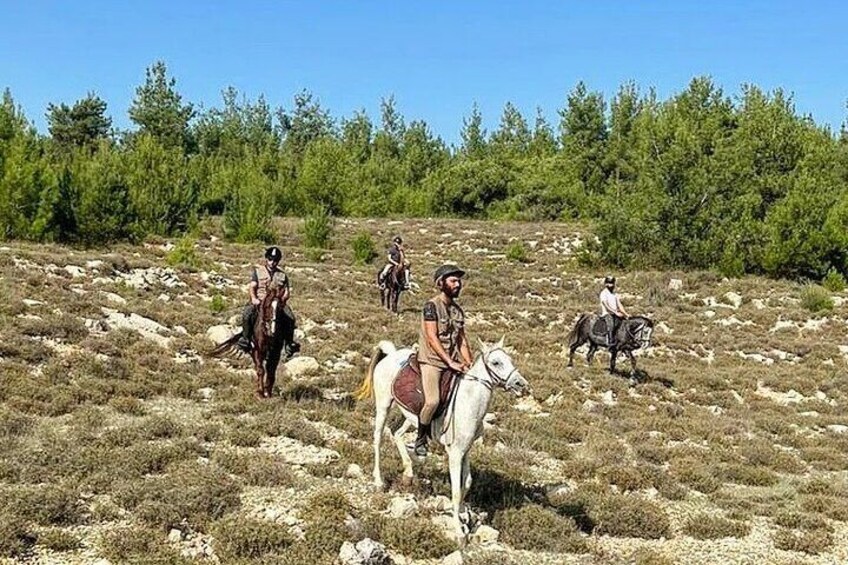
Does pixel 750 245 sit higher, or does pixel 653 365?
pixel 750 245

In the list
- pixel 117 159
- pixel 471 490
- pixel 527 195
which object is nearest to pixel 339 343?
pixel 471 490

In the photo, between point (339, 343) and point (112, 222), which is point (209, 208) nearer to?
point (112, 222)

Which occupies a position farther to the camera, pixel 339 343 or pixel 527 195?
pixel 527 195

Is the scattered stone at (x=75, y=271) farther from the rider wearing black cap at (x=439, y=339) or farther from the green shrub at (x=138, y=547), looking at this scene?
the rider wearing black cap at (x=439, y=339)

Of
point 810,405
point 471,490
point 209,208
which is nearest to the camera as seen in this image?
point 471,490

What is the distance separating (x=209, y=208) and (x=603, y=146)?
124 feet

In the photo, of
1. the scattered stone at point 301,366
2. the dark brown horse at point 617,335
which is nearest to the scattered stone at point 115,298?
the scattered stone at point 301,366

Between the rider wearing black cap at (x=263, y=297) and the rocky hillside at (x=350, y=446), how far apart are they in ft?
3.42

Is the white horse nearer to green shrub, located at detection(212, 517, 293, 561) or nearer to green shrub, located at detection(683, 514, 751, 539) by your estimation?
green shrub, located at detection(212, 517, 293, 561)

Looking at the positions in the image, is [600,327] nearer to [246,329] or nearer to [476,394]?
[246,329]

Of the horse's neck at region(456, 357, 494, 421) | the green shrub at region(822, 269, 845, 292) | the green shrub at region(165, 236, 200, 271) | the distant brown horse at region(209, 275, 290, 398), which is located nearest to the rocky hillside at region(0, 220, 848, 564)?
the distant brown horse at region(209, 275, 290, 398)

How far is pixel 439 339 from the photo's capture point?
27.7 feet

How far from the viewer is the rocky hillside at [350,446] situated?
8070mm

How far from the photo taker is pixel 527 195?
235 feet
